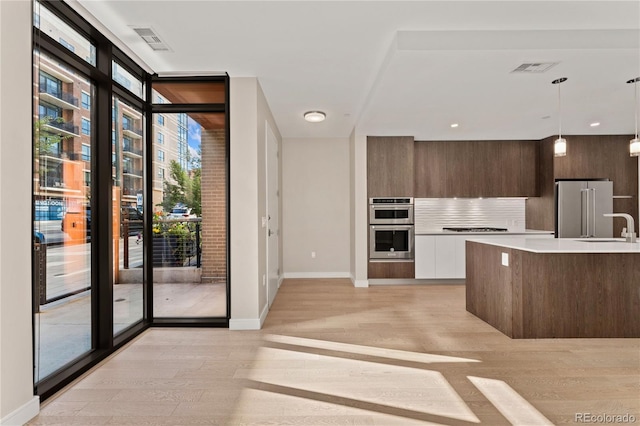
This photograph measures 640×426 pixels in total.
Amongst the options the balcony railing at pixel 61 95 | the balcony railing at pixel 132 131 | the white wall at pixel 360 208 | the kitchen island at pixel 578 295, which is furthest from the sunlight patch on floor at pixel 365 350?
the white wall at pixel 360 208

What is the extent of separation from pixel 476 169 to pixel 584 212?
1.83 m

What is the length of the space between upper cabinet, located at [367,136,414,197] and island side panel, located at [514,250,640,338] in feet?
9.56

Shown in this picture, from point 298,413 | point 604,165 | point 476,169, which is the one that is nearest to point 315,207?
point 476,169

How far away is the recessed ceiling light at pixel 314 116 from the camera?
5.02 m

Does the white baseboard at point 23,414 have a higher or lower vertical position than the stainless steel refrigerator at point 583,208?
lower

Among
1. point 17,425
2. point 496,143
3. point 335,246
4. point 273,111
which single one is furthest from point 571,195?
point 17,425

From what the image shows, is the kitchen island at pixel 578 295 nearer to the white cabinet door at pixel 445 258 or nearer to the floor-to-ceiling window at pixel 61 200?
the white cabinet door at pixel 445 258

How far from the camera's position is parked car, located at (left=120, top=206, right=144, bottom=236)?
3.45m

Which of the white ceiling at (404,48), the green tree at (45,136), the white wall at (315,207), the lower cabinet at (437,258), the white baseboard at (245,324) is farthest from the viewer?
the white wall at (315,207)

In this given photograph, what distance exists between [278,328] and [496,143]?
5054 millimetres

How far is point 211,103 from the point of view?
153 inches

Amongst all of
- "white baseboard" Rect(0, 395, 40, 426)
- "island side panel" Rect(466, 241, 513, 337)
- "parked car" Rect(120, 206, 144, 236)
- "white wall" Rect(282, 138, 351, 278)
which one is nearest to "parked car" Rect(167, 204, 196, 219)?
"parked car" Rect(120, 206, 144, 236)

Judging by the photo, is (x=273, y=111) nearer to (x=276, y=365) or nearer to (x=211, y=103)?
(x=211, y=103)

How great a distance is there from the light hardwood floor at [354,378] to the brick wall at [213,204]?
2.27 ft
